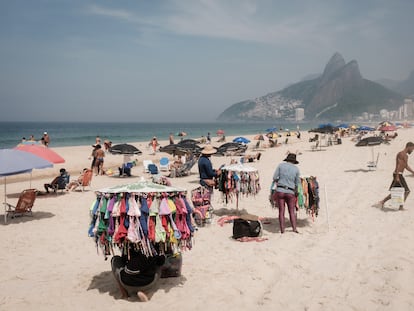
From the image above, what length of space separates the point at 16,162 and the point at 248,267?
5.67 metres

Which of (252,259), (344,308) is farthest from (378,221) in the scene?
(344,308)

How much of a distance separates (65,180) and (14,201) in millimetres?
1587

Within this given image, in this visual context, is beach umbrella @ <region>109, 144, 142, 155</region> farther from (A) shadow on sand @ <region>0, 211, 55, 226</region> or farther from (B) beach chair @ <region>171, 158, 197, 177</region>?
(A) shadow on sand @ <region>0, 211, 55, 226</region>

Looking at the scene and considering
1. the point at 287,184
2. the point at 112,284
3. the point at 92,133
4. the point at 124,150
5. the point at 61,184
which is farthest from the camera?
the point at 92,133

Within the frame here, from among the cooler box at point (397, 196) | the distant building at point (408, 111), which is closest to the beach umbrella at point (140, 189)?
the cooler box at point (397, 196)

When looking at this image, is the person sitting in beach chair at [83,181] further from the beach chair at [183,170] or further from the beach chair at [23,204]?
the beach chair at [183,170]

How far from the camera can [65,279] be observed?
532 centimetres

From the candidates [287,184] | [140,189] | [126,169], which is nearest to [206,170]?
[287,184]

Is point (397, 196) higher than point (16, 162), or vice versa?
point (16, 162)

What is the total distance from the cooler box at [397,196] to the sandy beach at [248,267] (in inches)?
8.3

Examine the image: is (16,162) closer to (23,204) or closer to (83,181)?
(23,204)

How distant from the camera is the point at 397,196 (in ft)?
29.2

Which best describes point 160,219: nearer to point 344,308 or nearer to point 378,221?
point 344,308

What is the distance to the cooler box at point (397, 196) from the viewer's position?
8.89 meters
